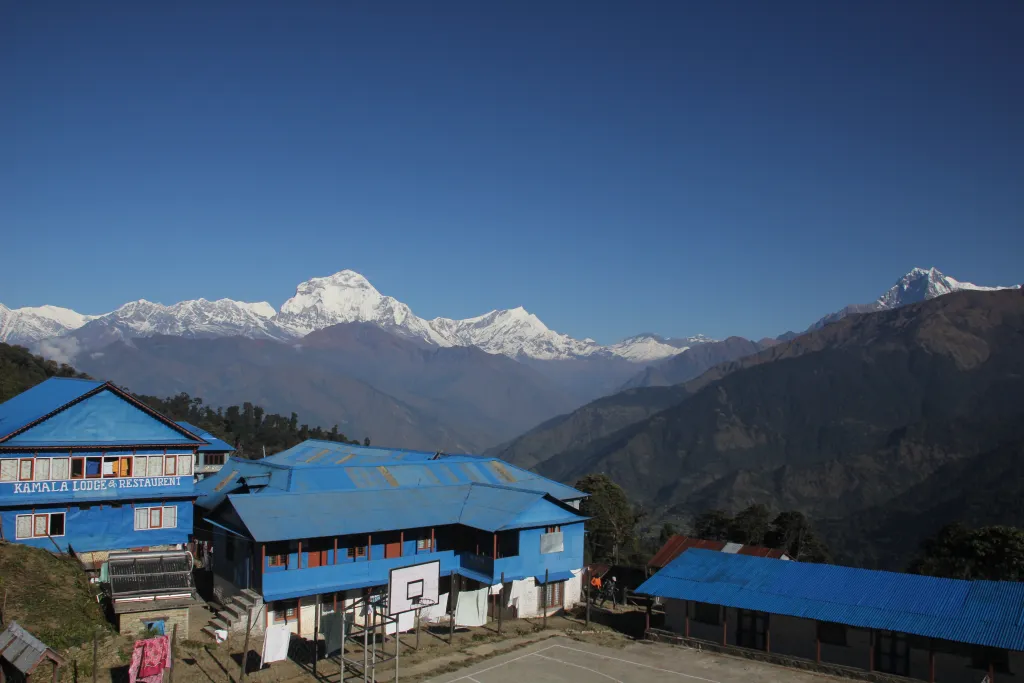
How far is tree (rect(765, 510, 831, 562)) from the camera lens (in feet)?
263

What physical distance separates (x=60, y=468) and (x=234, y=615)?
435 inches

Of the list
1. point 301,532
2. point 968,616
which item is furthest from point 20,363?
point 968,616

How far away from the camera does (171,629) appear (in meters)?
28.3

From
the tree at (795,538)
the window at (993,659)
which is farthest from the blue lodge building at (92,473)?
the tree at (795,538)

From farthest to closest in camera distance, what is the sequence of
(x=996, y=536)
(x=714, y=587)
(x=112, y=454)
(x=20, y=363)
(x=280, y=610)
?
(x=20, y=363), (x=996, y=536), (x=112, y=454), (x=714, y=587), (x=280, y=610)

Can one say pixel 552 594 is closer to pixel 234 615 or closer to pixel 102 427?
pixel 234 615

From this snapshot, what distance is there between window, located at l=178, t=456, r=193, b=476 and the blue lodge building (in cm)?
5

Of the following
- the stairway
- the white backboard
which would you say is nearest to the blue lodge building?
the stairway

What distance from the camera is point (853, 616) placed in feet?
97.5

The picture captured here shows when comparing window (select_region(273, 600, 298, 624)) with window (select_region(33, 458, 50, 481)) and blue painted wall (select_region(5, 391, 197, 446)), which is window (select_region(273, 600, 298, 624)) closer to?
blue painted wall (select_region(5, 391, 197, 446))

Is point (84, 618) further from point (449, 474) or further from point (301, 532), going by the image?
point (449, 474)

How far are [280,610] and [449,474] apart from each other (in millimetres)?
13009

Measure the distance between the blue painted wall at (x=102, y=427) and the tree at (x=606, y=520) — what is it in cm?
3848

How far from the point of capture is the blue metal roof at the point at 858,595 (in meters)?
28.0
